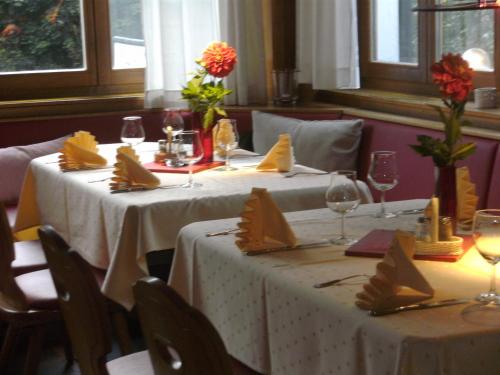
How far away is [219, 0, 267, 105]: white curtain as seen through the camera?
17.9ft

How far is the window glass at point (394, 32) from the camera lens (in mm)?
5012

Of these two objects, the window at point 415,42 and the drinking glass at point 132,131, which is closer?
the drinking glass at point 132,131

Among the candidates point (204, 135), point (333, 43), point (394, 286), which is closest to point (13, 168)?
point (204, 135)

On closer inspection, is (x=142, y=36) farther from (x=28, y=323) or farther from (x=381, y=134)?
(x=28, y=323)

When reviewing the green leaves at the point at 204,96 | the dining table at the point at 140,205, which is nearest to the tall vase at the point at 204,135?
the green leaves at the point at 204,96

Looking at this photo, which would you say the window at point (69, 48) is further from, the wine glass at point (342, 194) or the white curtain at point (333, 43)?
the wine glass at point (342, 194)

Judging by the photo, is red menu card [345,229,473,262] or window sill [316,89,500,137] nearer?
red menu card [345,229,473,262]

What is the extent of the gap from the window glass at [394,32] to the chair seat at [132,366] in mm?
2953

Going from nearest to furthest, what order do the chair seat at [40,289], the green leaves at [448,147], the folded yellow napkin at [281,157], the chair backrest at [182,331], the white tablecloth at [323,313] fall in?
the chair backrest at [182,331]
the white tablecloth at [323,313]
the green leaves at [448,147]
the chair seat at [40,289]
the folded yellow napkin at [281,157]

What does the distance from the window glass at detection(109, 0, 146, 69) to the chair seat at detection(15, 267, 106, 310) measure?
231 centimetres

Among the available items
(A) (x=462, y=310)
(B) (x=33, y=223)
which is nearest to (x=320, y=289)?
(A) (x=462, y=310)

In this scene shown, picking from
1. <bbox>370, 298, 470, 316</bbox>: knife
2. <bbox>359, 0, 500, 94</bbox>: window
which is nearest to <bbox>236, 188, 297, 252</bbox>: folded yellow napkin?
<bbox>370, 298, 470, 316</bbox>: knife

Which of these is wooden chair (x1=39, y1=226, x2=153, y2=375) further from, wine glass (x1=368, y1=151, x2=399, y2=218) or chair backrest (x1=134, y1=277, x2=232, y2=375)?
wine glass (x1=368, y1=151, x2=399, y2=218)

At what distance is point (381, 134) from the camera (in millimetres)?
4648
